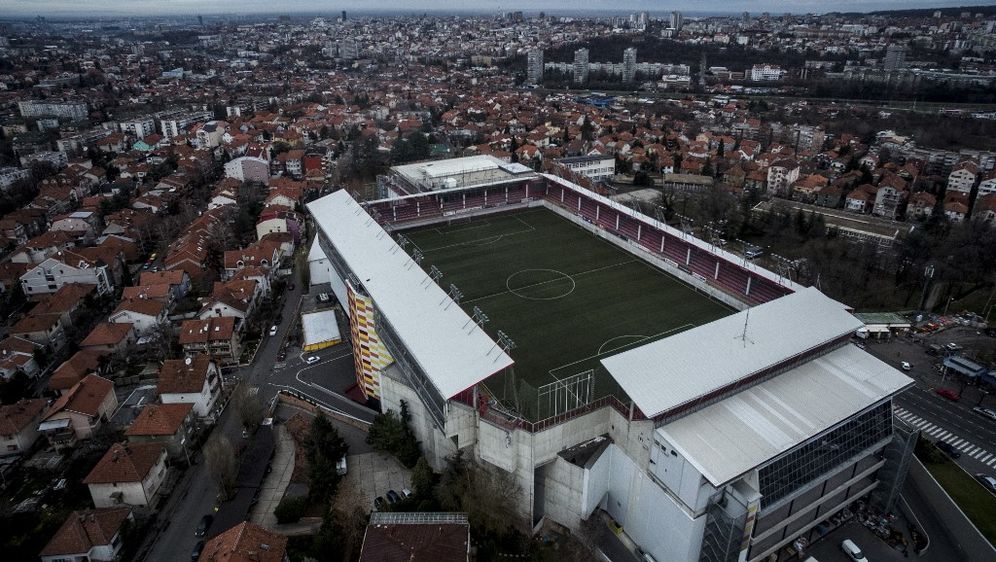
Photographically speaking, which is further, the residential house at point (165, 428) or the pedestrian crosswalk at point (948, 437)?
the pedestrian crosswalk at point (948, 437)

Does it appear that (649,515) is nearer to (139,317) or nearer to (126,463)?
(126,463)

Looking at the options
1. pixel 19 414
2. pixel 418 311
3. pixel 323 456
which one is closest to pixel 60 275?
pixel 19 414

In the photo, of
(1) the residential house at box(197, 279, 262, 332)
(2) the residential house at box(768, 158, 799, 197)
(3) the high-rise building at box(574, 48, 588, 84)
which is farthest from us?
(3) the high-rise building at box(574, 48, 588, 84)

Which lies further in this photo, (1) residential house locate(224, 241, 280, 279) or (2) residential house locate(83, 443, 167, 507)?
(1) residential house locate(224, 241, 280, 279)

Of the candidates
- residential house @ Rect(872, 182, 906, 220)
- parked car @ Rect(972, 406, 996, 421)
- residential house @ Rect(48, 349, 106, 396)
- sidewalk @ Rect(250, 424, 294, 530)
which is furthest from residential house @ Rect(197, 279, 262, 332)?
residential house @ Rect(872, 182, 906, 220)

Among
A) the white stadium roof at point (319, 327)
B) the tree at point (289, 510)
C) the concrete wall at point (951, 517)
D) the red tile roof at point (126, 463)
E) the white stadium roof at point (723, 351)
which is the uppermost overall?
the white stadium roof at point (723, 351)

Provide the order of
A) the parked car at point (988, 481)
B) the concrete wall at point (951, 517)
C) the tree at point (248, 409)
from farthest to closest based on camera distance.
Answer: the tree at point (248, 409), the parked car at point (988, 481), the concrete wall at point (951, 517)

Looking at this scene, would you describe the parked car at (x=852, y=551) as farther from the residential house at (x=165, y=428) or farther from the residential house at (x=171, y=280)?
the residential house at (x=171, y=280)

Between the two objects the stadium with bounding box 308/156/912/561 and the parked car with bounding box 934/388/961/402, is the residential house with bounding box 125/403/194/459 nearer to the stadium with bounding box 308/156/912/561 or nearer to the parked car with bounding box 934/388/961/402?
the stadium with bounding box 308/156/912/561

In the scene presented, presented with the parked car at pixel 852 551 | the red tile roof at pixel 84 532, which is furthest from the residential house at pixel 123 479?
A: the parked car at pixel 852 551
